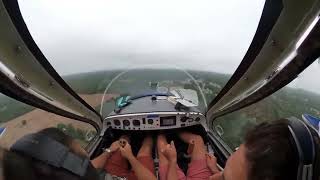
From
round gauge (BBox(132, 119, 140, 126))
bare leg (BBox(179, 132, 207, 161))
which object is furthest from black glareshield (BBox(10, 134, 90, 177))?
round gauge (BBox(132, 119, 140, 126))

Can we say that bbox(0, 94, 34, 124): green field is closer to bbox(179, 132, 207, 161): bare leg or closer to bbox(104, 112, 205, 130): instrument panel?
bbox(104, 112, 205, 130): instrument panel

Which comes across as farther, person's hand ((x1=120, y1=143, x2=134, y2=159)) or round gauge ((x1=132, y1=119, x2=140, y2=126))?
round gauge ((x1=132, y1=119, x2=140, y2=126))

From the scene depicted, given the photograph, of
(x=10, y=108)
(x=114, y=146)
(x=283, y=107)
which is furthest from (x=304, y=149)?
(x=114, y=146)

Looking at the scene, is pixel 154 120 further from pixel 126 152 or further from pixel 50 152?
pixel 50 152

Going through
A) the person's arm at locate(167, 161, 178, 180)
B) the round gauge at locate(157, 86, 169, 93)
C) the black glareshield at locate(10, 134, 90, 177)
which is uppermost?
the round gauge at locate(157, 86, 169, 93)

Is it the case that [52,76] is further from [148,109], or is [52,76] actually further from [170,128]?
[170,128]

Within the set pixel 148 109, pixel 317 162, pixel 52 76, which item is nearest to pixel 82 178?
pixel 317 162
